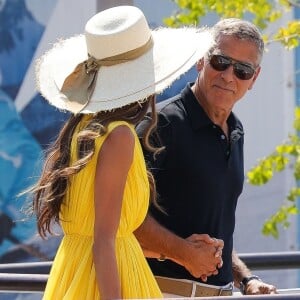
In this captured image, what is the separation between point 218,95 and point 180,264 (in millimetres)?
584

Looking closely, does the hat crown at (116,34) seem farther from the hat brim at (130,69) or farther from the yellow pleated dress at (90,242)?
the yellow pleated dress at (90,242)

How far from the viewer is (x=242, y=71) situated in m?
3.58

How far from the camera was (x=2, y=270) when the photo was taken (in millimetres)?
3760

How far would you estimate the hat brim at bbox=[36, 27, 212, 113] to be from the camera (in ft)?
9.92

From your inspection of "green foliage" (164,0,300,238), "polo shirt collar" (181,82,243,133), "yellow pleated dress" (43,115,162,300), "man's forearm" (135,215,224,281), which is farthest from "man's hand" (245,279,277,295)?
"green foliage" (164,0,300,238)

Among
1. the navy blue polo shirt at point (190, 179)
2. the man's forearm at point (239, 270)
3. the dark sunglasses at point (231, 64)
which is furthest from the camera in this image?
the man's forearm at point (239, 270)

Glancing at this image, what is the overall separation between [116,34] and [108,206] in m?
0.51

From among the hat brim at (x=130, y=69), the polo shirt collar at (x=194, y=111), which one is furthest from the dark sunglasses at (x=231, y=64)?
the hat brim at (x=130, y=69)

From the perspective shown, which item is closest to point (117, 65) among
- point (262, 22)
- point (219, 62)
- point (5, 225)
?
point (219, 62)

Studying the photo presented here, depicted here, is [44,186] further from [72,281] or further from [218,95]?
[218,95]

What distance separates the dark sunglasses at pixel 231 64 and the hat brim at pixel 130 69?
0.24 m

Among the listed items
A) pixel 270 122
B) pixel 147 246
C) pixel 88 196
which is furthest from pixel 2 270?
pixel 270 122

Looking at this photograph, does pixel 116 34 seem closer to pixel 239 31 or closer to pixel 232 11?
pixel 239 31

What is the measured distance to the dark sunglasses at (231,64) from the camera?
11.7 feet
